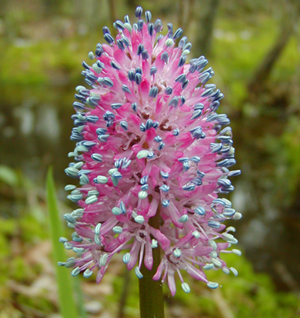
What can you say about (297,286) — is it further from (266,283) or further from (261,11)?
(261,11)

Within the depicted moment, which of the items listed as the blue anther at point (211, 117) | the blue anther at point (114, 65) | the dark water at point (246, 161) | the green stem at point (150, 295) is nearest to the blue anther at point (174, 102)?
the blue anther at point (211, 117)

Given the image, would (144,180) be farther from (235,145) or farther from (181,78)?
(235,145)

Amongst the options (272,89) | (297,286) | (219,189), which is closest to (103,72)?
(219,189)

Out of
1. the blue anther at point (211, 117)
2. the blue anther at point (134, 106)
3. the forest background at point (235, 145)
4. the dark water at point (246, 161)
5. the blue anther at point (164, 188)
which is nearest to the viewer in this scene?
the blue anther at point (164, 188)

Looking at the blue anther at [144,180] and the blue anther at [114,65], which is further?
the blue anther at [114,65]

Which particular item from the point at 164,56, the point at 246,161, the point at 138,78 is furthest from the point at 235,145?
the point at 138,78

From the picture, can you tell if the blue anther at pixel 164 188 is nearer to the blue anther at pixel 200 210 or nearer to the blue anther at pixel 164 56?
the blue anther at pixel 200 210
